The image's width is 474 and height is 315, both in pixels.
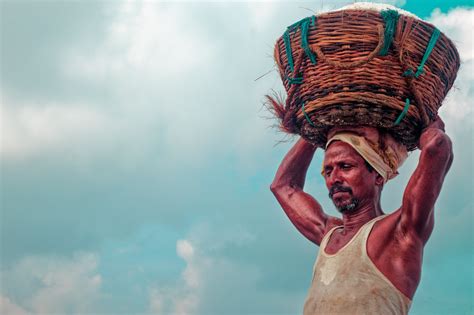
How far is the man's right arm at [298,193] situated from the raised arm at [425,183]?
104cm

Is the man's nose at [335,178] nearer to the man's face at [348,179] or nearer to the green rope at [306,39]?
the man's face at [348,179]

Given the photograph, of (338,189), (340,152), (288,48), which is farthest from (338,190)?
(288,48)

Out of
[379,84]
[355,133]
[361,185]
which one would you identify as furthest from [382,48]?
[361,185]

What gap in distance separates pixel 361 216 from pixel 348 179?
318 mm

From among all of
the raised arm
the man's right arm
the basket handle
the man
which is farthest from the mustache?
the basket handle

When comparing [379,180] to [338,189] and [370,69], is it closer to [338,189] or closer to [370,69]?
[338,189]

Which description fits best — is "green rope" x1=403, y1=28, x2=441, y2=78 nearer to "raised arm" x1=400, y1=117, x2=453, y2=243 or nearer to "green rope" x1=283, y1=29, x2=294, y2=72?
"raised arm" x1=400, y1=117, x2=453, y2=243

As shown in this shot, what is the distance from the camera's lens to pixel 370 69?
500 centimetres

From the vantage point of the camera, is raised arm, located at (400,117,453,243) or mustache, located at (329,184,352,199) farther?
mustache, located at (329,184,352,199)

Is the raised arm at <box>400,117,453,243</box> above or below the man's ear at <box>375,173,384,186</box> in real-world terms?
below

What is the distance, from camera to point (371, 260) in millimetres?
5047

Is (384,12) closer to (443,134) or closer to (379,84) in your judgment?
(379,84)

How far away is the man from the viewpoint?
4895 millimetres

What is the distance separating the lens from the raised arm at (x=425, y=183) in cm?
487
